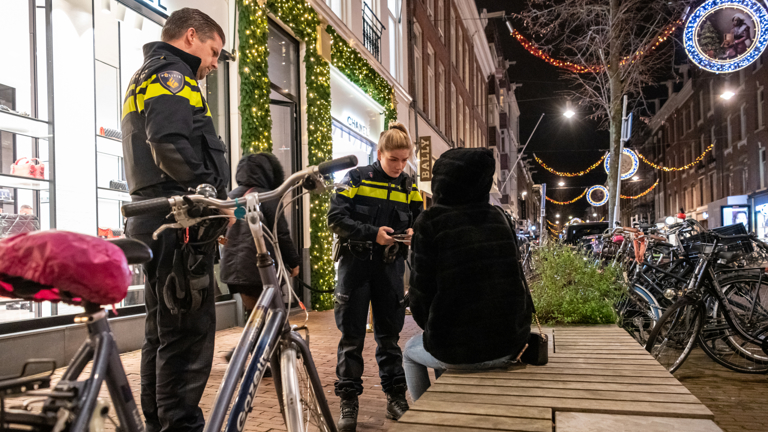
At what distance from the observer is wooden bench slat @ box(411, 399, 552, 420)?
1909mm

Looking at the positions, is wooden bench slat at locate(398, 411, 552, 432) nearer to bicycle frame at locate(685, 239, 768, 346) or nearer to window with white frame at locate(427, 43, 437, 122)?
bicycle frame at locate(685, 239, 768, 346)

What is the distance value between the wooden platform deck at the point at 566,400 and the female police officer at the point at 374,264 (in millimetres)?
1204

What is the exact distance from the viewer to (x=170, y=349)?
2.44 metres

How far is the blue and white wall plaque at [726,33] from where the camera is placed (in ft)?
31.3

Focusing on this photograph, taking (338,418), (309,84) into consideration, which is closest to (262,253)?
(338,418)


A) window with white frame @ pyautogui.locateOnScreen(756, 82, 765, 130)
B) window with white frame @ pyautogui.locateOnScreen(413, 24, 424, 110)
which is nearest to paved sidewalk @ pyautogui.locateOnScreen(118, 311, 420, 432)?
window with white frame @ pyautogui.locateOnScreen(413, 24, 424, 110)

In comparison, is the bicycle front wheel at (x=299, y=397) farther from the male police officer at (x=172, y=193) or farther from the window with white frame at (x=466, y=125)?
the window with white frame at (x=466, y=125)

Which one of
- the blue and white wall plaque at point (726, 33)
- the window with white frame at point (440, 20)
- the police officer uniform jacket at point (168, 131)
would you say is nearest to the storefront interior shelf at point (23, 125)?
the police officer uniform jacket at point (168, 131)

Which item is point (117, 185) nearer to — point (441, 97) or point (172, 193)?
point (172, 193)

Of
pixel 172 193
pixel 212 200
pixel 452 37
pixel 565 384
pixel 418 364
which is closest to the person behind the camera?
pixel 212 200

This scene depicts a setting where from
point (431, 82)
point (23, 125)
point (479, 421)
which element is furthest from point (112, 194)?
point (431, 82)

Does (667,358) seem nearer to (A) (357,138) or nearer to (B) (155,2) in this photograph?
(B) (155,2)

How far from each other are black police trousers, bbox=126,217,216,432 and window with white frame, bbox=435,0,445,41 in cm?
2032

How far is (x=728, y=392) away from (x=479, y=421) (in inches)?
145
